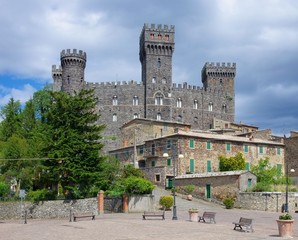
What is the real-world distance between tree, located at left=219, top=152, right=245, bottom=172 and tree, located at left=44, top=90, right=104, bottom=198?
19296mm

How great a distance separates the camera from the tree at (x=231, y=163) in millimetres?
48844

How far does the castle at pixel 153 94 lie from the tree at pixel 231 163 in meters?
33.1

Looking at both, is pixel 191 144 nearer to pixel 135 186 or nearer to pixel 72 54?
pixel 135 186

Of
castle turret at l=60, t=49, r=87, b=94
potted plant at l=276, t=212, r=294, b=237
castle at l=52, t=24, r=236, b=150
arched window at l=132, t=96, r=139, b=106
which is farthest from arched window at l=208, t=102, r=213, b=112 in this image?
potted plant at l=276, t=212, r=294, b=237

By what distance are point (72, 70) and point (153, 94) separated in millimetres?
15941

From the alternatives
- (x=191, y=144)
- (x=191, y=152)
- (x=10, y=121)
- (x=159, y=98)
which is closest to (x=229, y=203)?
(x=191, y=152)

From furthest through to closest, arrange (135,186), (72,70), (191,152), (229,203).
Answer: (72,70) < (191,152) < (229,203) < (135,186)

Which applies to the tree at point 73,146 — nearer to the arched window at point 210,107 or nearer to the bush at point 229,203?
the bush at point 229,203

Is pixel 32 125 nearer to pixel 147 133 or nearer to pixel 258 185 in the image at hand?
pixel 147 133

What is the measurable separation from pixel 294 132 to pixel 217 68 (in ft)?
109

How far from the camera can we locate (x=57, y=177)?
33.4 meters

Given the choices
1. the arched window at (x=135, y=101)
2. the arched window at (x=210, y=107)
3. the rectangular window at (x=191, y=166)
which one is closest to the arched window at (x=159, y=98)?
the arched window at (x=135, y=101)

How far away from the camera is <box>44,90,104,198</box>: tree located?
33062 mm

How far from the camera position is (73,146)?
33.4 m
